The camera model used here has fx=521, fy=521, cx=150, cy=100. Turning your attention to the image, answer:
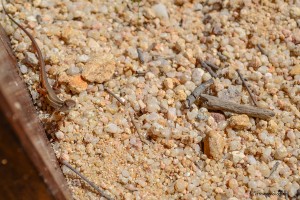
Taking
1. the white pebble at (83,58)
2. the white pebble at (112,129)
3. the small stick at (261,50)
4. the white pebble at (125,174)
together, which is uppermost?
the small stick at (261,50)

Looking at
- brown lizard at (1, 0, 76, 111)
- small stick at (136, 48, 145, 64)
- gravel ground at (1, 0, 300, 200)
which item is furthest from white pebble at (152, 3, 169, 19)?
brown lizard at (1, 0, 76, 111)

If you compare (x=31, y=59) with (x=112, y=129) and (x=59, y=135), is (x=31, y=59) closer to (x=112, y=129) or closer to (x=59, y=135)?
(x=59, y=135)

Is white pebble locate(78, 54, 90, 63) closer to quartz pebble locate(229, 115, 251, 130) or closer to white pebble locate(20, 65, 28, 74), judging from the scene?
white pebble locate(20, 65, 28, 74)

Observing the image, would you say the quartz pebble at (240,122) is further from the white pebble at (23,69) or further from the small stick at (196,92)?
the white pebble at (23,69)

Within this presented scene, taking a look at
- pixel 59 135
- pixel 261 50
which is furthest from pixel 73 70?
pixel 261 50

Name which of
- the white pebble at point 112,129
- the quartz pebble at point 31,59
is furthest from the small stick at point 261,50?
the quartz pebble at point 31,59
